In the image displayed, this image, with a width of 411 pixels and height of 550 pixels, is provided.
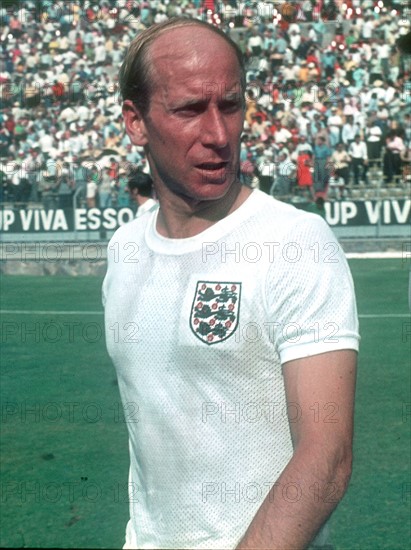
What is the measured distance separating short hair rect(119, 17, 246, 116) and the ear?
3 cm

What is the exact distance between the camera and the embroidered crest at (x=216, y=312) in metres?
2.11

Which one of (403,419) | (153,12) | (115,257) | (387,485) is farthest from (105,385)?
(153,12)

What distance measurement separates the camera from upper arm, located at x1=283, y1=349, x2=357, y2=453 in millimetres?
1933

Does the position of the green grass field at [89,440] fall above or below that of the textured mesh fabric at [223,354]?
below

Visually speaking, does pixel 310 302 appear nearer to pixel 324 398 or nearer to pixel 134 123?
pixel 324 398

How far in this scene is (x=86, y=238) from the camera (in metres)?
20.2

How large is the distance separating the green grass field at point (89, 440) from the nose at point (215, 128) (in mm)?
3894

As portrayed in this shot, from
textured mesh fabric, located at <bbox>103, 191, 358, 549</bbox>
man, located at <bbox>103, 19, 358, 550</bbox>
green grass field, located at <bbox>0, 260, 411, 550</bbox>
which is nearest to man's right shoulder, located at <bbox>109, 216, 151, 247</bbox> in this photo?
man, located at <bbox>103, 19, 358, 550</bbox>

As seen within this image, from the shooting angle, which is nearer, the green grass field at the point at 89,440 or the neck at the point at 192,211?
the neck at the point at 192,211

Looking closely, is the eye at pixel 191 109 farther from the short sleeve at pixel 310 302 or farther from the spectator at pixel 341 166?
the spectator at pixel 341 166

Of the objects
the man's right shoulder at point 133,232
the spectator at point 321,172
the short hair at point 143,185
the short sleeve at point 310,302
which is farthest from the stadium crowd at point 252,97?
the short sleeve at point 310,302

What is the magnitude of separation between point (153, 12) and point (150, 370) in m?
30.0

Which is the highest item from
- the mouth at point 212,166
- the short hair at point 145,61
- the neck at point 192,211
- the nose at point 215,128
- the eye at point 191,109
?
the short hair at point 145,61

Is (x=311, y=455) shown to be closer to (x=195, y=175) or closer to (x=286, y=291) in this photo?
(x=286, y=291)
